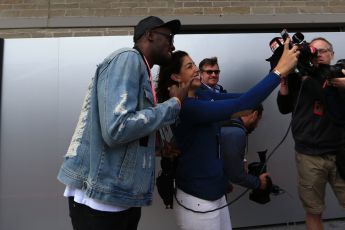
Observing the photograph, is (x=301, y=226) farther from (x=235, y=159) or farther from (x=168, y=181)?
(x=168, y=181)

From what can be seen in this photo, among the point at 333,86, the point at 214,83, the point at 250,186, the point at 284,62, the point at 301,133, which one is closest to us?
the point at 284,62

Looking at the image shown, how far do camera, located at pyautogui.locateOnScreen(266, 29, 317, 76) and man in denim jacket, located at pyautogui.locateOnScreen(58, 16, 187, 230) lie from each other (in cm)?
69

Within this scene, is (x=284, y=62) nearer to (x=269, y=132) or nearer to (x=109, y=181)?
(x=109, y=181)

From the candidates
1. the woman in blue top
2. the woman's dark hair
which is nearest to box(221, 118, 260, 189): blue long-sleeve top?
the woman in blue top

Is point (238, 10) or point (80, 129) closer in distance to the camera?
point (80, 129)

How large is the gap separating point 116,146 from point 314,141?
1950 millimetres

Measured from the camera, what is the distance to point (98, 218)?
5.28ft

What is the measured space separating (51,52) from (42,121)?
2.42ft

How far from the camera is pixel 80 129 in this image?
5.58ft

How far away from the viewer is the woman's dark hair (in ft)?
6.89

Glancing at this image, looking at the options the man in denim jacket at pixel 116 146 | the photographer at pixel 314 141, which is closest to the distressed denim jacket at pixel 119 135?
the man in denim jacket at pixel 116 146

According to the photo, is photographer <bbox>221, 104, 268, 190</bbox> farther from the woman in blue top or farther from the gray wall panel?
the gray wall panel

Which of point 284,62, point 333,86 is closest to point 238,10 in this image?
point 333,86

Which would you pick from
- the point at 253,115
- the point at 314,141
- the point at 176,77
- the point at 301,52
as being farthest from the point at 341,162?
the point at 176,77
